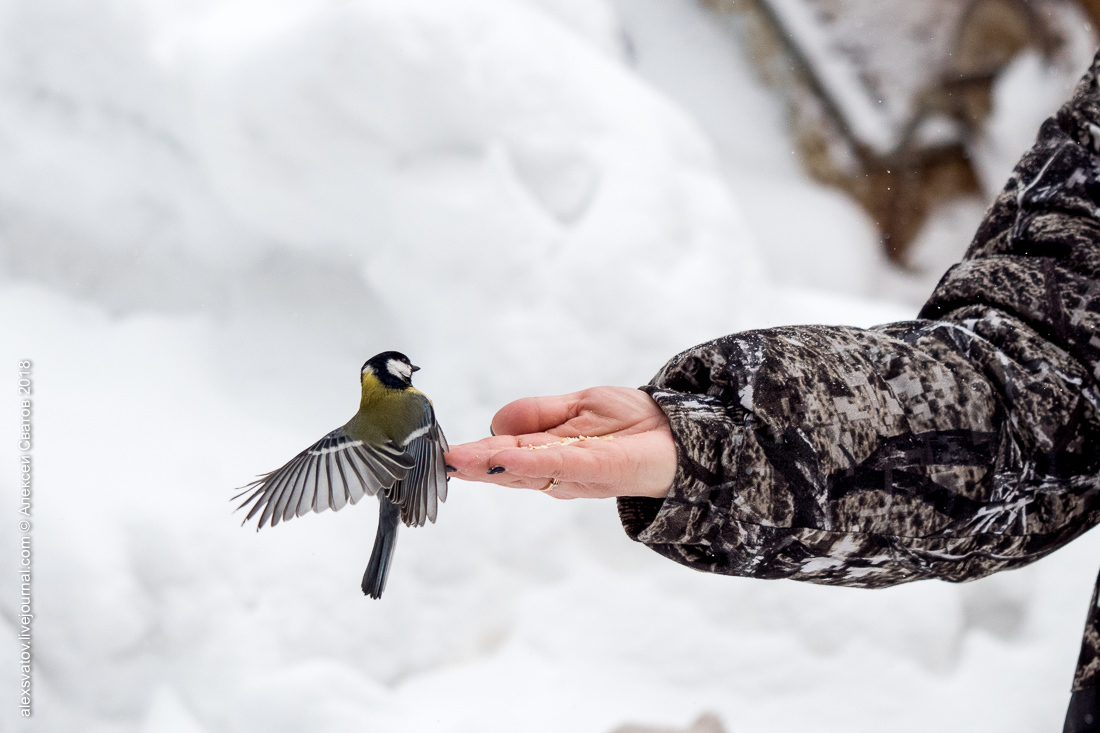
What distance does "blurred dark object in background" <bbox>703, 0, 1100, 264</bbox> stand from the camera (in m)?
1.45

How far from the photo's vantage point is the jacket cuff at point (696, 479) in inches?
19.1

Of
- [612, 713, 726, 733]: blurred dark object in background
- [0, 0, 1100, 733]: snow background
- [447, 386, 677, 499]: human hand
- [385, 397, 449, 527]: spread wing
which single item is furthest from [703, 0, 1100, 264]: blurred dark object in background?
→ [385, 397, 449, 527]: spread wing

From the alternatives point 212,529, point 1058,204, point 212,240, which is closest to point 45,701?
point 212,529

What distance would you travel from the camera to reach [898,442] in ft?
1.69

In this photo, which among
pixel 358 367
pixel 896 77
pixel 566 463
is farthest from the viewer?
pixel 896 77

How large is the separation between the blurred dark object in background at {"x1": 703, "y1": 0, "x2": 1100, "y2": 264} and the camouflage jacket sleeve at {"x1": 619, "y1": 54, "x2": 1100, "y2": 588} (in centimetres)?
97

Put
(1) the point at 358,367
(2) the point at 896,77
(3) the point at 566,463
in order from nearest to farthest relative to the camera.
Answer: (3) the point at 566,463
(1) the point at 358,367
(2) the point at 896,77

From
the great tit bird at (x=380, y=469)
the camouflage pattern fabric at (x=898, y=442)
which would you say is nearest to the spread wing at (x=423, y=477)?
the great tit bird at (x=380, y=469)

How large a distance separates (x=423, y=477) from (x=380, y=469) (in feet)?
0.10

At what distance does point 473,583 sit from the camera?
1072mm

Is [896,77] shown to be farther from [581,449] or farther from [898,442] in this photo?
[581,449]

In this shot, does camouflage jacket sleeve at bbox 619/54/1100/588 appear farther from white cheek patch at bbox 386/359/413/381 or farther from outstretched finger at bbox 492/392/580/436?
white cheek patch at bbox 386/359/413/381

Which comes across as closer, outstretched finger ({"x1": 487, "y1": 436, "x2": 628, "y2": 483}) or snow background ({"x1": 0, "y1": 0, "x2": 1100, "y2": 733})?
outstretched finger ({"x1": 487, "y1": 436, "x2": 628, "y2": 483})

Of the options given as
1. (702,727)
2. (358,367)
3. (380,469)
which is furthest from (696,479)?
(702,727)
